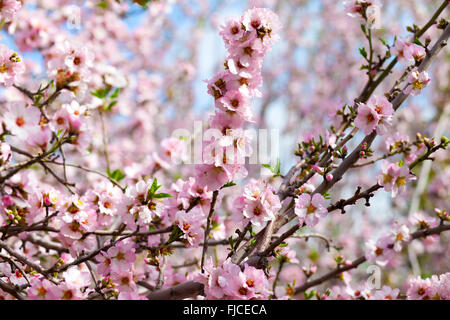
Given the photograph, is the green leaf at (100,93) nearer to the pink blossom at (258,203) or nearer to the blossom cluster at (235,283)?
the pink blossom at (258,203)

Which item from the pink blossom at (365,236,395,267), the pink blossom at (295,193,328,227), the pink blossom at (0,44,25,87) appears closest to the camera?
the pink blossom at (295,193,328,227)

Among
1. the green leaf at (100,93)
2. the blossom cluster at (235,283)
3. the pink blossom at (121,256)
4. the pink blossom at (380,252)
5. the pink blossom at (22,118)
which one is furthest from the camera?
the green leaf at (100,93)

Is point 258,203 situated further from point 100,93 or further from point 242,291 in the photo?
point 100,93

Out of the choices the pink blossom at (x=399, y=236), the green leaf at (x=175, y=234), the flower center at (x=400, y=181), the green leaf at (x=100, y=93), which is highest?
the green leaf at (x=100, y=93)

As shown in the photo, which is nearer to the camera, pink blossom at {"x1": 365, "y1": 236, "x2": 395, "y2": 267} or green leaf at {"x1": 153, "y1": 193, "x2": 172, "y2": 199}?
green leaf at {"x1": 153, "y1": 193, "x2": 172, "y2": 199}

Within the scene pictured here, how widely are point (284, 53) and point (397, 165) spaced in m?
8.78

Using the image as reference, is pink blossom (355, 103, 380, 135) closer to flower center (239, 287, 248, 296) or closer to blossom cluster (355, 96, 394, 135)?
blossom cluster (355, 96, 394, 135)

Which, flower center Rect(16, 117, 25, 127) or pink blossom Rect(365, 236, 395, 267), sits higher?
flower center Rect(16, 117, 25, 127)

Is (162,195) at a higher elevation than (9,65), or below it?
below

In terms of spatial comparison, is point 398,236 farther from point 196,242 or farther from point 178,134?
point 178,134

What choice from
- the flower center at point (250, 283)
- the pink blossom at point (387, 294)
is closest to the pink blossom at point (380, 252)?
the pink blossom at point (387, 294)

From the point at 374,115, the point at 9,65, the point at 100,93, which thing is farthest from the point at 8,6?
the point at 374,115

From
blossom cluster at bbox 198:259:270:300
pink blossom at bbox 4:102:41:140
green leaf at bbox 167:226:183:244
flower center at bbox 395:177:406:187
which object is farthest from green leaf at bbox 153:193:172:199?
flower center at bbox 395:177:406:187

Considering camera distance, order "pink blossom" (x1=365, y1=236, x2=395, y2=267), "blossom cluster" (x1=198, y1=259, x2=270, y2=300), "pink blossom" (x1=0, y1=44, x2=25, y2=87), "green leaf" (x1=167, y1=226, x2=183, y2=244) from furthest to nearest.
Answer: "pink blossom" (x1=365, y1=236, x2=395, y2=267) → "pink blossom" (x1=0, y1=44, x2=25, y2=87) → "green leaf" (x1=167, y1=226, x2=183, y2=244) → "blossom cluster" (x1=198, y1=259, x2=270, y2=300)
